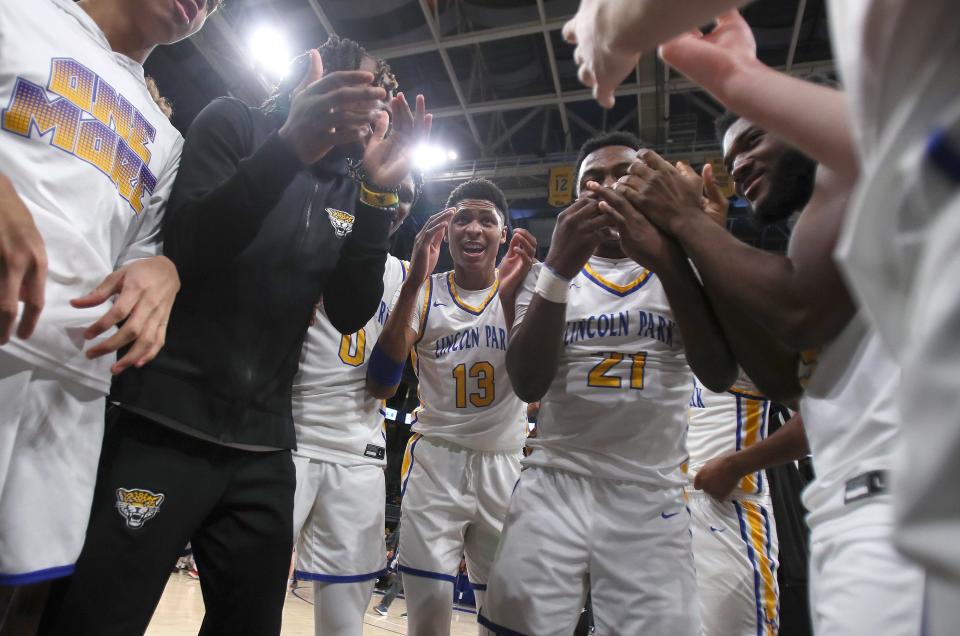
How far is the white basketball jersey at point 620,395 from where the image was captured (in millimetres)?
2047

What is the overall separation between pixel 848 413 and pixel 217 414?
4.63ft

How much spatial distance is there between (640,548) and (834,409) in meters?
0.91

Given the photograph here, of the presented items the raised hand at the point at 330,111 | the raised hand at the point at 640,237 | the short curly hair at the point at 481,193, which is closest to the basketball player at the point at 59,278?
the raised hand at the point at 330,111

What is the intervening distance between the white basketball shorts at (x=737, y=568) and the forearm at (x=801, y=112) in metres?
2.32

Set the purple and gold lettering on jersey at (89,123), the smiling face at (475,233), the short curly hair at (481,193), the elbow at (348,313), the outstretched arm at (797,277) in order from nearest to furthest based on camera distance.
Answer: the outstretched arm at (797,277)
the purple and gold lettering on jersey at (89,123)
the elbow at (348,313)
the smiling face at (475,233)
the short curly hair at (481,193)

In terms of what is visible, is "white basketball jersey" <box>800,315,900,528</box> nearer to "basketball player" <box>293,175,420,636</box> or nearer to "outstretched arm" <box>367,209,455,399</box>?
"basketball player" <box>293,175,420,636</box>

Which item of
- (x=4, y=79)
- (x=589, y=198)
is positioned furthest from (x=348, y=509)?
(x=4, y=79)

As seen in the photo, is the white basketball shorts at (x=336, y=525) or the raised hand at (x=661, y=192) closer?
the raised hand at (x=661, y=192)

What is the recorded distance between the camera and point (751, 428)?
303 cm

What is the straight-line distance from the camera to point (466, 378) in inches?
125

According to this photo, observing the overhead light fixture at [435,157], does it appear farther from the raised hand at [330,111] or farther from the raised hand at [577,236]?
the raised hand at [330,111]

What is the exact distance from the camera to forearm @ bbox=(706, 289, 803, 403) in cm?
146

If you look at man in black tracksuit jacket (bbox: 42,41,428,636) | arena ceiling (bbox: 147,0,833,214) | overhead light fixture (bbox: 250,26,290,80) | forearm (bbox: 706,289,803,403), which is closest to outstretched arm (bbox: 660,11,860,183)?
forearm (bbox: 706,289,803,403)

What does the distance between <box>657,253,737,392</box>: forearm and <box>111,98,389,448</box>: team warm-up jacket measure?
0.88 m
